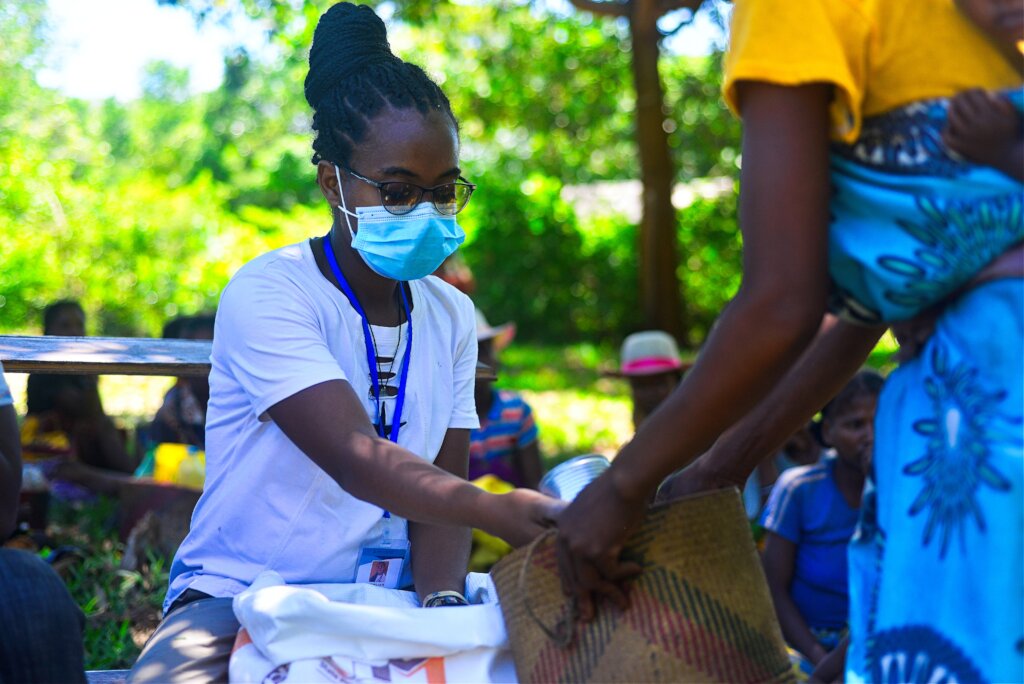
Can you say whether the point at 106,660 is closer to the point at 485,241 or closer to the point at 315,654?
the point at 315,654

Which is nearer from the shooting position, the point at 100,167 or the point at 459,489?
the point at 459,489

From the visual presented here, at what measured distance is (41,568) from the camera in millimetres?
2363

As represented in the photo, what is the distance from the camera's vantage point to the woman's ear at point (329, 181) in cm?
274

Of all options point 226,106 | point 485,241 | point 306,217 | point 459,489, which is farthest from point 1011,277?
A: point 226,106

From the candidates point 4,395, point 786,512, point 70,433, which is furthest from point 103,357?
point 70,433

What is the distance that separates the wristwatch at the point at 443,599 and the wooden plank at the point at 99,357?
43.7 inches

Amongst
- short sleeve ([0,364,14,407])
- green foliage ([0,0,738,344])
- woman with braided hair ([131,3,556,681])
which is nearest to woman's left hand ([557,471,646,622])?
woman with braided hair ([131,3,556,681])

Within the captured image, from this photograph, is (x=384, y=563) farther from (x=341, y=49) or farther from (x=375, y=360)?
(x=341, y=49)

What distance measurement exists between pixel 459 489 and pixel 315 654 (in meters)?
0.39

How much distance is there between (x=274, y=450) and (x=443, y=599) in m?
0.50

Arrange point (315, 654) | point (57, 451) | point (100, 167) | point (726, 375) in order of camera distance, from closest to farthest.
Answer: point (726, 375), point (315, 654), point (57, 451), point (100, 167)

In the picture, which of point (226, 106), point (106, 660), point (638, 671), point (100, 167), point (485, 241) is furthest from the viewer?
point (226, 106)

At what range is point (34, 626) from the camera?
230 centimetres

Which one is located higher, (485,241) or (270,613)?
(270,613)
